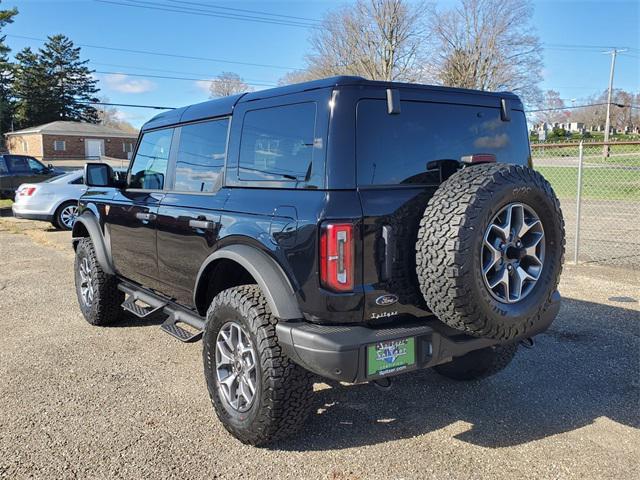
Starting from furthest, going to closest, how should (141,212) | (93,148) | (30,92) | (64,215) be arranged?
(30,92)
(93,148)
(64,215)
(141,212)

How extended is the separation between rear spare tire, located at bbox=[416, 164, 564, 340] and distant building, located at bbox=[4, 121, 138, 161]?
50.9 m

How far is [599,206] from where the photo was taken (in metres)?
16.3

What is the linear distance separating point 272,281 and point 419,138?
3.79 feet

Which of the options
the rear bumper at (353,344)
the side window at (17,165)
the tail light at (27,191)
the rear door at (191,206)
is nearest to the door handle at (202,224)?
the rear door at (191,206)

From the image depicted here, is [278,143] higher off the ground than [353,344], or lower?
higher

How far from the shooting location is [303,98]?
10.0 feet

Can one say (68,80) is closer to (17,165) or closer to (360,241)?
(17,165)

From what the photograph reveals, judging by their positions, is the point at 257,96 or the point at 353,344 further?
the point at 257,96

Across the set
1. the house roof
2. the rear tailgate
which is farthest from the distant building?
the rear tailgate

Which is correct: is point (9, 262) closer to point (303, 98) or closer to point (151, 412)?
point (151, 412)

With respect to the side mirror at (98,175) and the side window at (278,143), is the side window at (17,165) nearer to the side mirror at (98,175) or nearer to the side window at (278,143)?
Answer: the side mirror at (98,175)

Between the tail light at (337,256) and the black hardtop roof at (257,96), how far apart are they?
2.57 feet

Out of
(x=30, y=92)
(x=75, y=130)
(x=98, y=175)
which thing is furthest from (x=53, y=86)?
(x=98, y=175)

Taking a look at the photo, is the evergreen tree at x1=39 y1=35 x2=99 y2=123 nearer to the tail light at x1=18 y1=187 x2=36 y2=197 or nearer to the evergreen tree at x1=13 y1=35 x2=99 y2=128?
the evergreen tree at x1=13 y1=35 x2=99 y2=128
